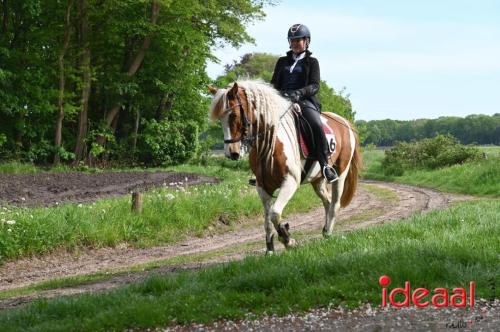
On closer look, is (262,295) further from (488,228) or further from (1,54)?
(1,54)

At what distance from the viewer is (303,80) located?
1012 cm

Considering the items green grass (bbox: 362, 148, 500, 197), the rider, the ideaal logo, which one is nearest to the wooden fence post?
the rider

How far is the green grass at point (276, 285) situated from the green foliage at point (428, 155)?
94.5 ft

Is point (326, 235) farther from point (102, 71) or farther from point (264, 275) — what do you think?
point (102, 71)

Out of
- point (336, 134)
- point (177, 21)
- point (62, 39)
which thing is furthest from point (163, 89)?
point (336, 134)

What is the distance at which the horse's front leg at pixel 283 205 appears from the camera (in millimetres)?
9266

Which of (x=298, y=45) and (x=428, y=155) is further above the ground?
(x=298, y=45)

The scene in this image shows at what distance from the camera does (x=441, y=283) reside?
6.64 metres

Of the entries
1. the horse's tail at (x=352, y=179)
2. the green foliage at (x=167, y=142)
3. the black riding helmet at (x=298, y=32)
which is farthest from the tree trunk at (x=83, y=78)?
the black riding helmet at (x=298, y=32)

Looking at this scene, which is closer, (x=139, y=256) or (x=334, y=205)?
(x=334, y=205)

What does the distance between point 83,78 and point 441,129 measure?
112 m

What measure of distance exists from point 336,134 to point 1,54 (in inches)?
845

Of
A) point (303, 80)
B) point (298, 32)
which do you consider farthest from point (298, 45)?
point (303, 80)

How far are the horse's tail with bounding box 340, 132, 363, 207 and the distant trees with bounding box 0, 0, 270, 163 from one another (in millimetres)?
18611
